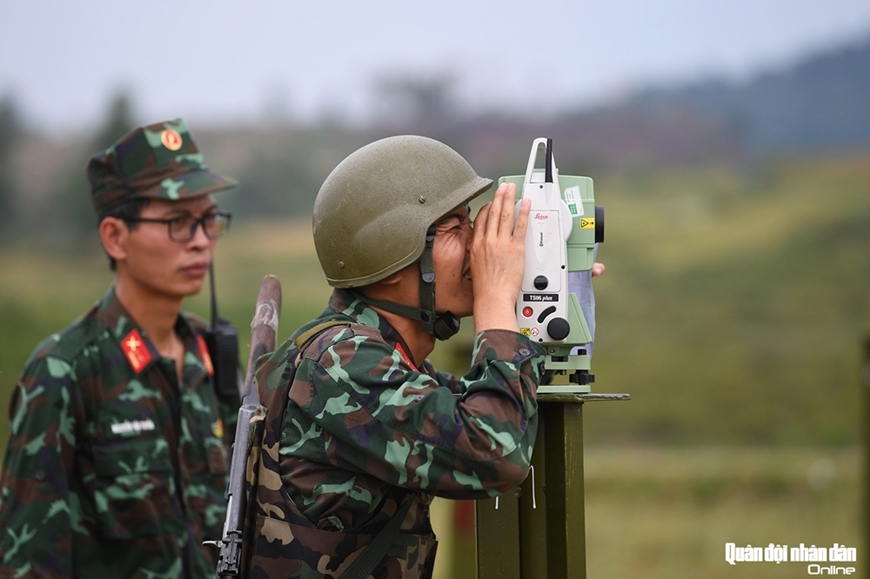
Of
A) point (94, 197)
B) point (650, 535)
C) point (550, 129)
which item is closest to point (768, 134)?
point (550, 129)

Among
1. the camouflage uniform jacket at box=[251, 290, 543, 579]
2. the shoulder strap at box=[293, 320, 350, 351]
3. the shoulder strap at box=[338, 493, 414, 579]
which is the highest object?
the shoulder strap at box=[293, 320, 350, 351]

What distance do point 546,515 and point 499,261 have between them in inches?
38.7

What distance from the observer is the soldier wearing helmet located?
303 cm

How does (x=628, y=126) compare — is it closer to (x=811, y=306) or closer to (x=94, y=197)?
(x=811, y=306)

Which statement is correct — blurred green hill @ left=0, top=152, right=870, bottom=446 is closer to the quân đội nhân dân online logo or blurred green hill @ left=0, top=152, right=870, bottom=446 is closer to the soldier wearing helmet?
the quân đội nhân dân online logo

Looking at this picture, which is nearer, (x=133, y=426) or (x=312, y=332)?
(x=312, y=332)

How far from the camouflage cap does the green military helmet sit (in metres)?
2.15

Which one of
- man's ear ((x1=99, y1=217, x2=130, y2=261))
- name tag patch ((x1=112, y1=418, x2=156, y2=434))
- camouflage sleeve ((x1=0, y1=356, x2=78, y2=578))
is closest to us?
camouflage sleeve ((x1=0, y1=356, x2=78, y2=578))

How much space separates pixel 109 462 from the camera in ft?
16.1

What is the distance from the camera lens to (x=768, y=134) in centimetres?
2491

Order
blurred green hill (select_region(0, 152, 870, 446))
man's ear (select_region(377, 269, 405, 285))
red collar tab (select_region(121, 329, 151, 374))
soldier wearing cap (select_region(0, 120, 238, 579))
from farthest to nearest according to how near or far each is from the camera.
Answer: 1. blurred green hill (select_region(0, 152, 870, 446))
2. red collar tab (select_region(121, 329, 151, 374))
3. soldier wearing cap (select_region(0, 120, 238, 579))
4. man's ear (select_region(377, 269, 405, 285))

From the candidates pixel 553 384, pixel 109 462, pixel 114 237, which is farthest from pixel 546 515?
pixel 114 237

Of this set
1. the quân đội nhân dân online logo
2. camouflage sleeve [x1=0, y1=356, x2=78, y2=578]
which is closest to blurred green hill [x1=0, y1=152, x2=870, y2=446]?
the quân đội nhân dân online logo

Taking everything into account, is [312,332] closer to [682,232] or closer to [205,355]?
[205,355]
